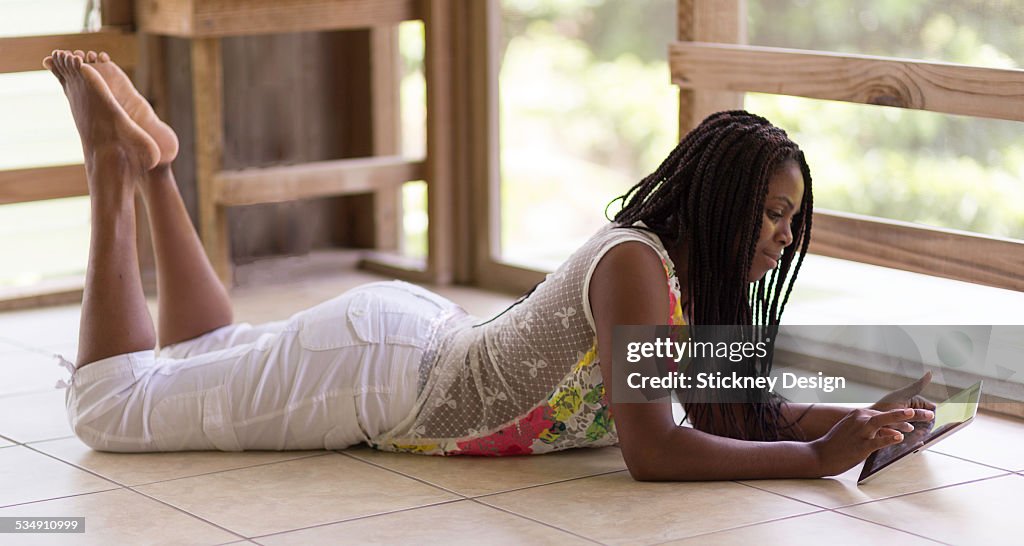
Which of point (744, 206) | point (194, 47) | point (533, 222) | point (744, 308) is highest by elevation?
point (194, 47)

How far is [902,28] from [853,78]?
0.37 meters

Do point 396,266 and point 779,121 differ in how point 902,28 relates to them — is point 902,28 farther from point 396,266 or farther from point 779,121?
point 396,266

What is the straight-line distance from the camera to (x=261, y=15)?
3578 mm

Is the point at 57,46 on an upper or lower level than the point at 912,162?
upper

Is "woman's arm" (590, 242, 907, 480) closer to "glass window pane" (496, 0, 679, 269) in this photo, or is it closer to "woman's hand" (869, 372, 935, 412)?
"woman's hand" (869, 372, 935, 412)

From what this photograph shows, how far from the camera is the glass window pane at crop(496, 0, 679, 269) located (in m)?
5.61

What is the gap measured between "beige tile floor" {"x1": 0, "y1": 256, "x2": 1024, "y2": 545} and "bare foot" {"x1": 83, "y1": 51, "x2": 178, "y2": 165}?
0.55 meters

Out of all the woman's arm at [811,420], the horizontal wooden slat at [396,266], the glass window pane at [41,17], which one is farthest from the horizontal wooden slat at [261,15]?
the woman's arm at [811,420]

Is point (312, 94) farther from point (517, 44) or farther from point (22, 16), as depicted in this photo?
point (517, 44)

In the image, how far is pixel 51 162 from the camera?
12.0 feet

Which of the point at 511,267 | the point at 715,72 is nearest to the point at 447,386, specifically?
the point at 715,72

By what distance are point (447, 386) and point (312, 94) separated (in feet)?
6.85

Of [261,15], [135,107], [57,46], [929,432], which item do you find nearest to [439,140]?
[261,15]

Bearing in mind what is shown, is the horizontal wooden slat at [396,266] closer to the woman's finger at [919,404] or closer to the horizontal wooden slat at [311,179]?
the horizontal wooden slat at [311,179]
